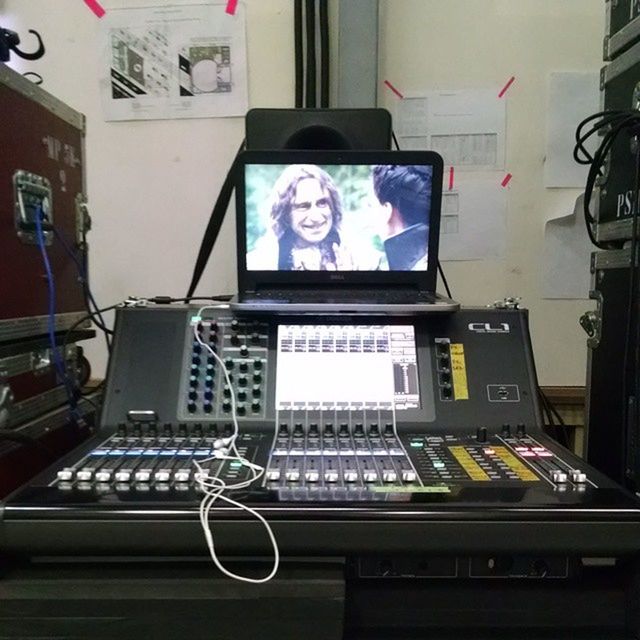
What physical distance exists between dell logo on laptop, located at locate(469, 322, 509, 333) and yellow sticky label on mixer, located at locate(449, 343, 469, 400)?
4cm

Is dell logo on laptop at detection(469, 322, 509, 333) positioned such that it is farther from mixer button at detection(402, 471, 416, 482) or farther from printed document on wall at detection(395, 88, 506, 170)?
printed document on wall at detection(395, 88, 506, 170)

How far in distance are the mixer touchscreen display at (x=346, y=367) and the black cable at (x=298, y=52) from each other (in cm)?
76

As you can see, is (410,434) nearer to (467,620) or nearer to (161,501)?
(467,620)

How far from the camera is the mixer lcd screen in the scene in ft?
3.29

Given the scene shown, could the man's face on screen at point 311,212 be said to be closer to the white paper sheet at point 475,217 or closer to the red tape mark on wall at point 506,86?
the white paper sheet at point 475,217

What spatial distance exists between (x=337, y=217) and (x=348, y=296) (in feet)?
0.45

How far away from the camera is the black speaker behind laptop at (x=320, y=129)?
3.81 feet

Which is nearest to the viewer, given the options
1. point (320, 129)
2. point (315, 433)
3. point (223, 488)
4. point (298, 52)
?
point (223, 488)

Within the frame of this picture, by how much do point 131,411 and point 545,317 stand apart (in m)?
1.11

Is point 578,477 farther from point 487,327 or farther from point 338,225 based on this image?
point 338,225

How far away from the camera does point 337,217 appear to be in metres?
1.02

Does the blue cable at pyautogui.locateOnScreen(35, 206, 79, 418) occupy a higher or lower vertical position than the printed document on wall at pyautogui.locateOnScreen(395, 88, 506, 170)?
lower

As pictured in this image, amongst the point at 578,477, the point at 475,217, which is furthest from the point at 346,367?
the point at 475,217

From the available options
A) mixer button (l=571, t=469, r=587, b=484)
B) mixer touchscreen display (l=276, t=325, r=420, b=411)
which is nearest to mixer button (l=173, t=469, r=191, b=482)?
mixer touchscreen display (l=276, t=325, r=420, b=411)
